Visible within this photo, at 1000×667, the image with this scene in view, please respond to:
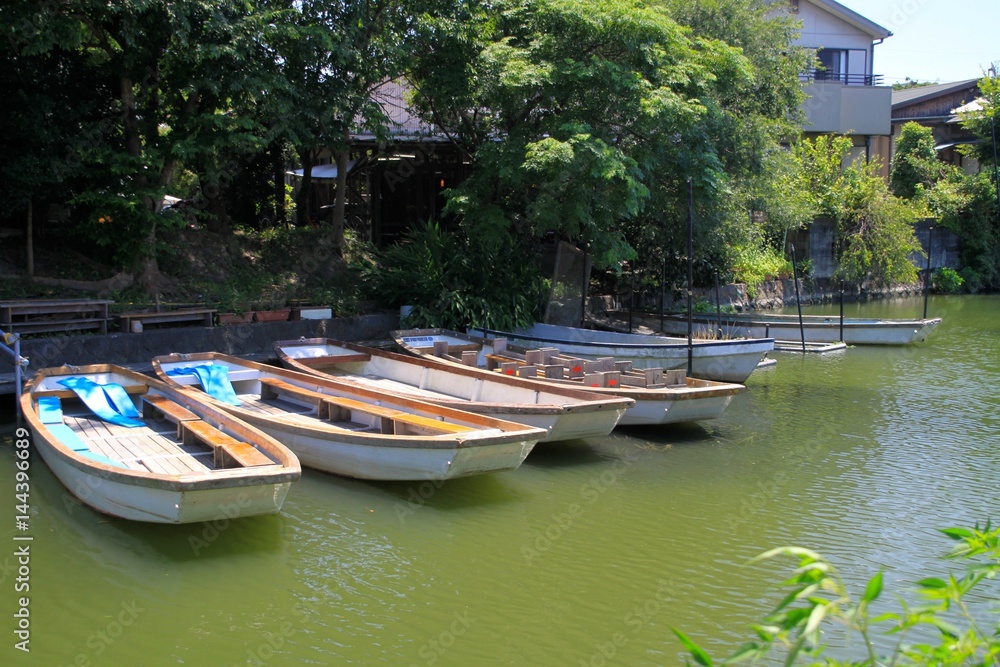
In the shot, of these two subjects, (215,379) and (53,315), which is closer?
(215,379)

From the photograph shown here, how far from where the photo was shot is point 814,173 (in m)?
29.2

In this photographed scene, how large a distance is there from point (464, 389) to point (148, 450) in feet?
14.0

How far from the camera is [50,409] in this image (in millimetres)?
9703

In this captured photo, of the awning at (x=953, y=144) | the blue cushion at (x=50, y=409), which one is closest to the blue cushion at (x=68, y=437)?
the blue cushion at (x=50, y=409)

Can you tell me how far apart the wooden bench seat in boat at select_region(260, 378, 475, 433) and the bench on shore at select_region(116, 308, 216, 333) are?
11.1ft

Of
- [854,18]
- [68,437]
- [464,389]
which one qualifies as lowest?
[68,437]

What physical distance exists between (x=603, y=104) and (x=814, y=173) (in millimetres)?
15993

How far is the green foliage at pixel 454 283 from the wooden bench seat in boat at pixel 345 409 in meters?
5.10

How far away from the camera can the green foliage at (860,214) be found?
27.8 meters

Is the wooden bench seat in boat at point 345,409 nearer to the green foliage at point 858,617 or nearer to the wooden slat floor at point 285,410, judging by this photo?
the wooden slat floor at point 285,410

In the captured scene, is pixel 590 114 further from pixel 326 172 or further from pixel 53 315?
pixel 326 172

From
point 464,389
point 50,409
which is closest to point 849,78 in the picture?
point 464,389

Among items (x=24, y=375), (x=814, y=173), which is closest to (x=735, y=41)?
(x=814, y=173)

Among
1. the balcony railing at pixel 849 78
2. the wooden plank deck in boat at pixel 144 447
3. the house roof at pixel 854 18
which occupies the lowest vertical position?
the wooden plank deck in boat at pixel 144 447
